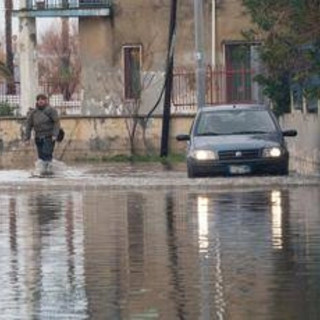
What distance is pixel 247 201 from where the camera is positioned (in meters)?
25.8

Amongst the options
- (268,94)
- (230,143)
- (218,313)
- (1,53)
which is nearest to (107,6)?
(268,94)

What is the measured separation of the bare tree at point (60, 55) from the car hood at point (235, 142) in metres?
44.1

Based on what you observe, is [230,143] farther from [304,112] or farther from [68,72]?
[68,72]

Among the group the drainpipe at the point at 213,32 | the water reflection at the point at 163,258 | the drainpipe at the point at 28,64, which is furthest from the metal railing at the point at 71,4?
the water reflection at the point at 163,258

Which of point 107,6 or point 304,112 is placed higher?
point 107,6

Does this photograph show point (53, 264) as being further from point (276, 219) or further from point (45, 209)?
point (45, 209)

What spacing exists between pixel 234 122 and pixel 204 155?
1676mm

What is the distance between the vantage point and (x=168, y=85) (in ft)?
158

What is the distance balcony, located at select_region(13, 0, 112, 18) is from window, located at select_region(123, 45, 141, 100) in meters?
1.49

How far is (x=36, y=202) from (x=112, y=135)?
2115 centimetres

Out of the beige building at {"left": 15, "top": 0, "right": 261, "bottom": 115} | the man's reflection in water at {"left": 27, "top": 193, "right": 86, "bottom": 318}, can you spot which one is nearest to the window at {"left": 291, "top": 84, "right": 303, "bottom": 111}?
the beige building at {"left": 15, "top": 0, "right": 261, "bottom": 115}

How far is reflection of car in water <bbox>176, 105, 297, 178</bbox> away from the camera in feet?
101

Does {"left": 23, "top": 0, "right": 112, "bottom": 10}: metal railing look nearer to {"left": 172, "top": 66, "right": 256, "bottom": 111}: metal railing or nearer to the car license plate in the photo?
{"left": 172, "top": 66, "right": 256, "bottom": 111}: metal railing

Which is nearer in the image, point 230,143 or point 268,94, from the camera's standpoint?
point 230,143
